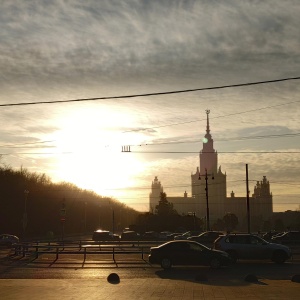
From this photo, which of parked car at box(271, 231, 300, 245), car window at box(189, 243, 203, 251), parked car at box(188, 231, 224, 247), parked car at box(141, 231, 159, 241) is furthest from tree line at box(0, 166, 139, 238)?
car window at box(189, 243, 203, 251)

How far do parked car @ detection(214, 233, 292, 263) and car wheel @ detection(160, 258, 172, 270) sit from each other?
478 cm

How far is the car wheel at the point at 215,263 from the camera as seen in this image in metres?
29.5

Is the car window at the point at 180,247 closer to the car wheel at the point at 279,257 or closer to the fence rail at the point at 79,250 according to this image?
the car wheel at the point at 279,257

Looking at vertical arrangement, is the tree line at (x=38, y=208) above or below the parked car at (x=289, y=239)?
above

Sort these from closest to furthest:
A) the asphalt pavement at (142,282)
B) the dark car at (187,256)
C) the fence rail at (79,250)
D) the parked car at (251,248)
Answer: the asphalt pavement at (142,282), the dark car at (187,256), the parked car at (251,248), the fence rail at (79,250)

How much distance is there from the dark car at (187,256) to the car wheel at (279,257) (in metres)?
4.45

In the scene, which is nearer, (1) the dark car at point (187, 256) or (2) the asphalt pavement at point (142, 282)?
(2) the asphalt pavement at point (142, 282)

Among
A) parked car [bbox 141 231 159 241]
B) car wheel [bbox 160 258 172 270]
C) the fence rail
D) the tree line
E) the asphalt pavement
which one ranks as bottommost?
the asphalt pavement

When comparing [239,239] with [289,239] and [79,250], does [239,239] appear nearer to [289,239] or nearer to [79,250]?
[79,250]

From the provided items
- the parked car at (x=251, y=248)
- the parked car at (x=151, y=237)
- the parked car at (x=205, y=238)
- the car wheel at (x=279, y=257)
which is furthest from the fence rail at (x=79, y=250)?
the parked car at (x=151, y=237)

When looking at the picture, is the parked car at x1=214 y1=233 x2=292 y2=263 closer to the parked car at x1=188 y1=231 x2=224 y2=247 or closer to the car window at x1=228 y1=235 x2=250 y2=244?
the car window at x1=228 y1=235 x2=250 y2=244

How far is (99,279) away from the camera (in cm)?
2464

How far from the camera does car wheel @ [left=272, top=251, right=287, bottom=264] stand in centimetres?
3281

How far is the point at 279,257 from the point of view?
32.9 m
